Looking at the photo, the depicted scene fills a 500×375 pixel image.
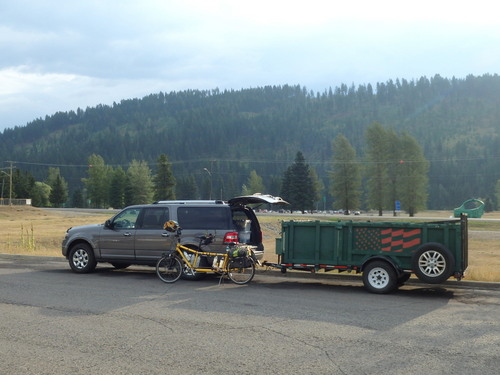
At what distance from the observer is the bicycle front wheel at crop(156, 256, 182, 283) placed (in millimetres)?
13133

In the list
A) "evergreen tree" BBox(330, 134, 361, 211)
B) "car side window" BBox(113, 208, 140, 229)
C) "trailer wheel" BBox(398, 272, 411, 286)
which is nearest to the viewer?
"trailer wheel" BBox(398, 272, 411, 286)

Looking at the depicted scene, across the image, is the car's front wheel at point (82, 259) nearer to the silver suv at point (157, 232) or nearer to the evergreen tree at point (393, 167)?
the silver suv at point (157, 232)

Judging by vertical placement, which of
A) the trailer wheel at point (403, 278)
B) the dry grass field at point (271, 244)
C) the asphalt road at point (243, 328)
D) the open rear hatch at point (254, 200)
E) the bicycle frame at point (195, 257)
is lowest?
the dry grass field at point (271, 244)

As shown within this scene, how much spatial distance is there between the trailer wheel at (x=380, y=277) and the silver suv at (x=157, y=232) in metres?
2.93

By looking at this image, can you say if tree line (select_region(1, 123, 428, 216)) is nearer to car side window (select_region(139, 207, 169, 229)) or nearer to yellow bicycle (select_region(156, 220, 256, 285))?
car side window (select_region(139, 207, 169, 229))

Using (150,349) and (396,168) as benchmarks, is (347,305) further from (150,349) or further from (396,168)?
(396,168)

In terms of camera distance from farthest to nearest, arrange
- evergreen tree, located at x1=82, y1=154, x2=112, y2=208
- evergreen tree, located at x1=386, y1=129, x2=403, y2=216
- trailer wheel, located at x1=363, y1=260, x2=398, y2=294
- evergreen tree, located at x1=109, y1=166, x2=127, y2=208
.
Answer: evergreen tree, located at x1=82, y1=154, x2=112, y2=208 < evergreen tree, located at x1=109, y1=166, x2=127, y2=208 < evergreen tree, located at x1=386, y1=129, x2=403, y2=216 < trailer wheel, located at x1=363, y1=260, x2=398, y2=294

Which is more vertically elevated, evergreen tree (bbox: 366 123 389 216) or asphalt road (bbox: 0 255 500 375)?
evergreen tree (bbox: 366 123 389 216)

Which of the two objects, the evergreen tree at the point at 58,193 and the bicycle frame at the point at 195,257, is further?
the evergreen tree at the point at 58,193

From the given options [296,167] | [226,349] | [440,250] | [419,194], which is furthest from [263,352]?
[296,167]

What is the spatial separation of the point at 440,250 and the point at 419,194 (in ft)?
220

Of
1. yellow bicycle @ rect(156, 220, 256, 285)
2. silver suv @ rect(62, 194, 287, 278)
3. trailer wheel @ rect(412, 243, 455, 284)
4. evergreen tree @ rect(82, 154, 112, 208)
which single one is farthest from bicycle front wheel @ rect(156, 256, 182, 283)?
evergreen tree @ rect(82, 154, 112, 208)

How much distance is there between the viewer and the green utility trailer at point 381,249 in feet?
37.1

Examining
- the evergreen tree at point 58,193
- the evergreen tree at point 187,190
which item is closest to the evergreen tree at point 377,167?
the evergreen tree at point 187,190
